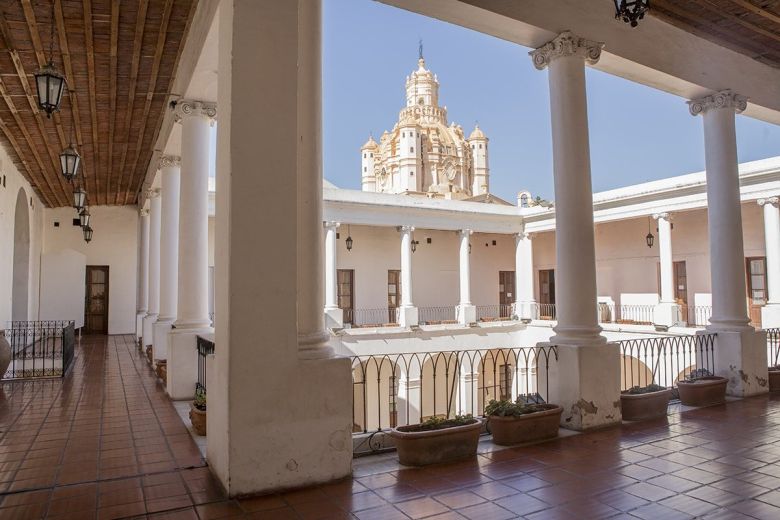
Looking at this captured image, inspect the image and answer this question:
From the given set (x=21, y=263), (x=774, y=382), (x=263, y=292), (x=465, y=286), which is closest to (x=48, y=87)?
(x=263, y=292)

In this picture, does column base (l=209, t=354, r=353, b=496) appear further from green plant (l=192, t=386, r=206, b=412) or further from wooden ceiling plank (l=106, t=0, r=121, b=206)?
wooden ceiling plank (l=106, t=0, r=121, b=206)

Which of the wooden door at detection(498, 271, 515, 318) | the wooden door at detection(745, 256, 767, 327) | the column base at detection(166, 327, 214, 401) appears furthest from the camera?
the wooden door at detection(498, 271, 515, 318)

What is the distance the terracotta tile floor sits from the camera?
12.4 ft

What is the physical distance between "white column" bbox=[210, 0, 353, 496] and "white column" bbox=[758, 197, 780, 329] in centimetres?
1559

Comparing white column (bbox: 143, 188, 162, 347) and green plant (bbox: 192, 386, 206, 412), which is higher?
white column (bbox: 143, 188, 162, 347)

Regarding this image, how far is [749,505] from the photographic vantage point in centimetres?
386

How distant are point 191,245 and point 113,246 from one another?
14.0 meters

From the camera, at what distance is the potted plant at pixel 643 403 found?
A: 21.5 ft

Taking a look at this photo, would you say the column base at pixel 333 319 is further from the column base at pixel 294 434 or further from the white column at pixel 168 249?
the column base at pixel 294 434

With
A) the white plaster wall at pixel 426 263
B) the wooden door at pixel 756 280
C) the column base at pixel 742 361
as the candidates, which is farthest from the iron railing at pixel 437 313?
the column base at pixel 742 361

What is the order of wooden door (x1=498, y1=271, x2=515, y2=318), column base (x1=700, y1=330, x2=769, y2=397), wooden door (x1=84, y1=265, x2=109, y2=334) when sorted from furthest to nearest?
wooden door (x1=498, y1=271, x2=515, y2=318) → wooden door (x1=84, y1=265, x2=109, y2=334) → column base (x1=700, y1=330, x2=769, y2=397)

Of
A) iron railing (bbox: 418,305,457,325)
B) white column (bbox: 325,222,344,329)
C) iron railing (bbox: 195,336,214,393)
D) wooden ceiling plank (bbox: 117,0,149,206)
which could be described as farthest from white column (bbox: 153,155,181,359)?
iron railing (bbox: 418,305,457,325)

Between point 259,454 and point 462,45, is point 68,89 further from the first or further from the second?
point 462,45

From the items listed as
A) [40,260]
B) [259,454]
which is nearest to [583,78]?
[259,454]
